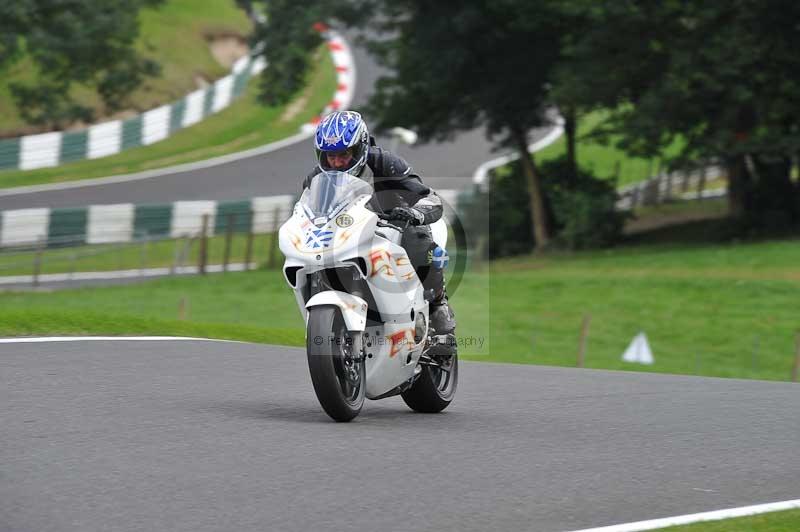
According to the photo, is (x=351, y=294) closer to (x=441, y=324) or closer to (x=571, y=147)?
(x=441, y=324)

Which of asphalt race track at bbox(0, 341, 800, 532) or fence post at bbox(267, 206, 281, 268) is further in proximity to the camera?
fence post at bbox(267, 206, 281, 268)

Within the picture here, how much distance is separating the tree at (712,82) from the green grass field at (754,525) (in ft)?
81.5

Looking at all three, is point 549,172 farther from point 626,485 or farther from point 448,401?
point 626,485

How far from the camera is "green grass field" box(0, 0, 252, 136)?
47.1 m

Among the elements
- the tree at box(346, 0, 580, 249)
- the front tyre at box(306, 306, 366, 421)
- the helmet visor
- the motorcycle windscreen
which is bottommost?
the front tyre at box(306, 306, 366, 421)

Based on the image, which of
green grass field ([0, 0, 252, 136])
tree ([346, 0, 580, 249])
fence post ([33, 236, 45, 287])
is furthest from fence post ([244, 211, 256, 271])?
green grass field ([0, 0, 252, 136])

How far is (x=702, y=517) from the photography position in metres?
6.34

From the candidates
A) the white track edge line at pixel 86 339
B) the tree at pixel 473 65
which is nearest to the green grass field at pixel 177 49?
the tree at pixel 473 65

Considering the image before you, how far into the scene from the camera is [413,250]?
885 centimetres

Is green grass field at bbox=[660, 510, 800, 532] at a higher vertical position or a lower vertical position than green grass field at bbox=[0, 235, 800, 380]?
higher

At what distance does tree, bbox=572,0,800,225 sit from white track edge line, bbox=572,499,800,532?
2459 cm

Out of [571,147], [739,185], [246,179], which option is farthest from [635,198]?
[246,179]

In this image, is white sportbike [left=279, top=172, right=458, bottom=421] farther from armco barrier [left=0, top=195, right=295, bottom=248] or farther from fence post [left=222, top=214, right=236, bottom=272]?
fence post [left=222, top=214, right=236, bottom=272]

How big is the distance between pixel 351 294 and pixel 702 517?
262 centimetres
